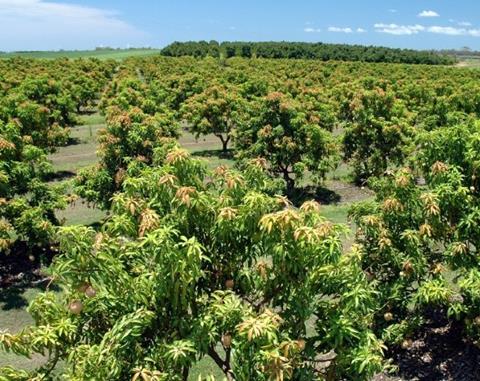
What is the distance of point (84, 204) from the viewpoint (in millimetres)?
30500

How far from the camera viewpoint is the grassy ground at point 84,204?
14938mm

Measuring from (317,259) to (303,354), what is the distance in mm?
1545

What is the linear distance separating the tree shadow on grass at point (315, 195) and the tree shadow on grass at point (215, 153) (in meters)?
12.7

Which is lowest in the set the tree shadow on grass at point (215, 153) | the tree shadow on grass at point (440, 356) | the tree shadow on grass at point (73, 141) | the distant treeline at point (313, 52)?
the tree shadow on grass at point (215, 153)

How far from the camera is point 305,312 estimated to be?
286 inches

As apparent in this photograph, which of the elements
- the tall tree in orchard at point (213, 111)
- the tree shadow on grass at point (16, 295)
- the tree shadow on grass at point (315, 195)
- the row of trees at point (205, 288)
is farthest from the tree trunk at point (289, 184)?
the row of trees at point (205, 288)

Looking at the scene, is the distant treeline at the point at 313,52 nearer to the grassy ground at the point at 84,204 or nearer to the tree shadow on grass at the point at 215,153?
the grassy ground at the point at 84,204

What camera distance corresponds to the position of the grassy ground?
14.9m

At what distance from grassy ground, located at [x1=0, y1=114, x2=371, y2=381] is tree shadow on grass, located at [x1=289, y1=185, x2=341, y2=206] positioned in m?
0.06

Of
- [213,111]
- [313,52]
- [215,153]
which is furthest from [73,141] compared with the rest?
[313,52]

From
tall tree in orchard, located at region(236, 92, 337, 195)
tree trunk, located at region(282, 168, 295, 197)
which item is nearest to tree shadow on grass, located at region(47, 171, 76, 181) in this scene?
tall tree in orchard, located at region(236, 92, 337, 195)

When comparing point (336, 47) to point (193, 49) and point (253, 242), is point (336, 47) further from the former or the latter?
point (253, 242)

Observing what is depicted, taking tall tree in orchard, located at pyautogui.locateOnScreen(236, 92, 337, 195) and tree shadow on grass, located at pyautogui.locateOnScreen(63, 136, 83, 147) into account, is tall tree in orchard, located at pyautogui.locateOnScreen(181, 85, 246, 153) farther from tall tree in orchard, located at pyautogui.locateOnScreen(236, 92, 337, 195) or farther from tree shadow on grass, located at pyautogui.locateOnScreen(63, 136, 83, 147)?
tall tree in orchard, located at pyautogui.locateOnScreen(236, 92, 337, 195)

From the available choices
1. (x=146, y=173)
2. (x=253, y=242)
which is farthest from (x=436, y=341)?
(x=146, y=173)
